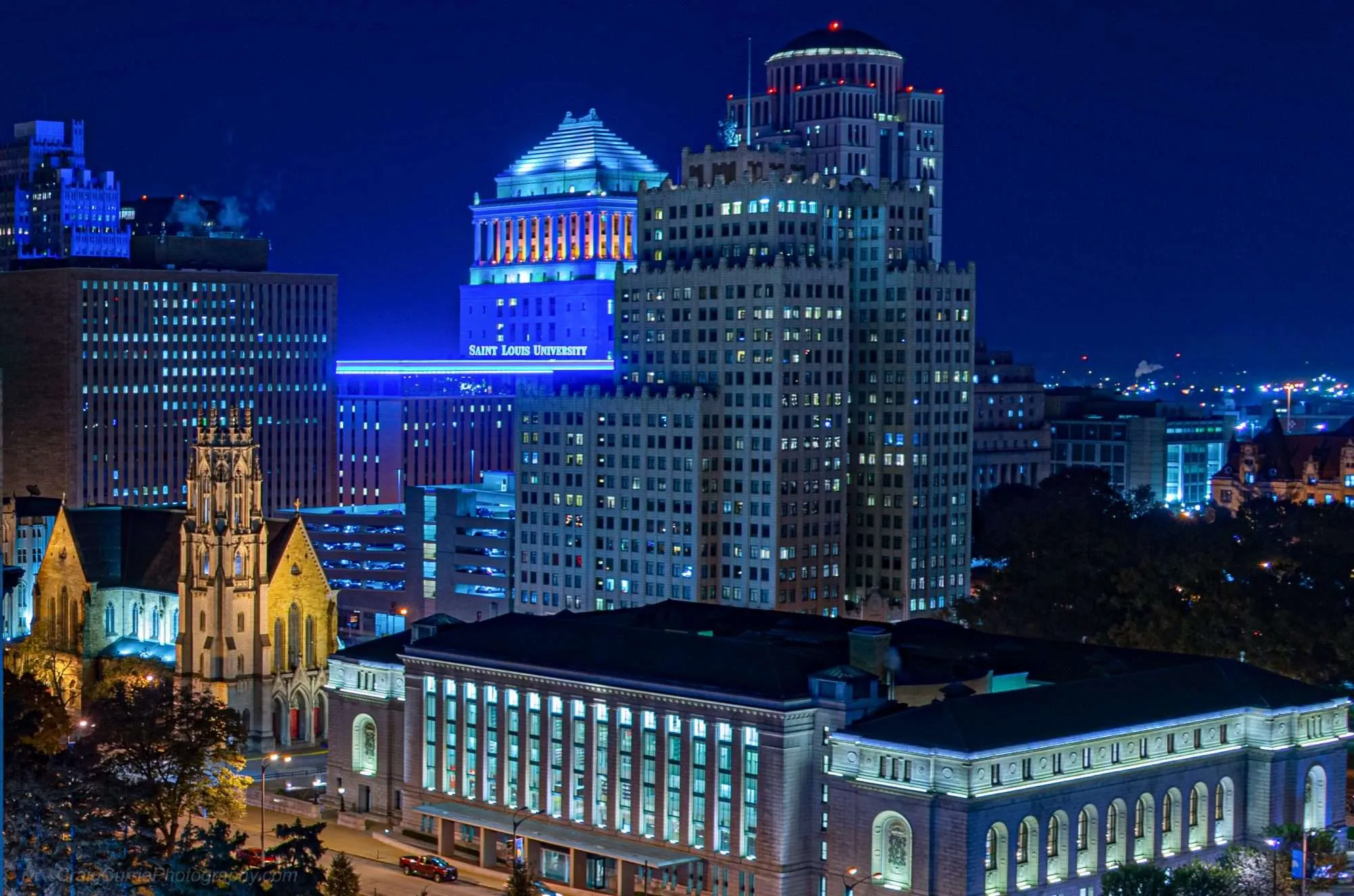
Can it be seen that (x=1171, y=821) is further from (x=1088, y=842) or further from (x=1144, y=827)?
(x=1088, y=842)

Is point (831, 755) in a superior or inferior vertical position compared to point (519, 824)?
superior

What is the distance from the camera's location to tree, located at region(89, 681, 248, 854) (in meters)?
162

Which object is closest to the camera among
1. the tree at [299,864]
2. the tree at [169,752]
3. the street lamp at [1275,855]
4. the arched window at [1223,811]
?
the tree at [299,864]

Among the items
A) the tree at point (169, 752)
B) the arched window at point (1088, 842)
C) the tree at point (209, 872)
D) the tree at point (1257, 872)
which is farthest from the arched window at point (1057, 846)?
the tree at point (169, 752)

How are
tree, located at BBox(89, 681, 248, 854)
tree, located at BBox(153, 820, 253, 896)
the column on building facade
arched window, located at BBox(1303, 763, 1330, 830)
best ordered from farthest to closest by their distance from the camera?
the column on building facade < arched window, located at BBox(1303, 763, 1330, 830) < tree, located at BBox(89, 681, 248, 854) < tree, located at BBox(153, 820, 253, 896)

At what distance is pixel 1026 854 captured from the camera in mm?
148000

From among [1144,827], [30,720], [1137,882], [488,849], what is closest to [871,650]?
[1144,827]

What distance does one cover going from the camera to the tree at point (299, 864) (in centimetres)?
12556

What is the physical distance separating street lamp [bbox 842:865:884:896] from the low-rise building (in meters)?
0.48

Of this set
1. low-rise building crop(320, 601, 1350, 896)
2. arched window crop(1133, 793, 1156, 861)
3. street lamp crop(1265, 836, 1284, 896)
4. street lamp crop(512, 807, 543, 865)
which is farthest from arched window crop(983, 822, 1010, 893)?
street lamp crop(512, 807, 543, 865)

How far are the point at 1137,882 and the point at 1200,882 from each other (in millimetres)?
3820

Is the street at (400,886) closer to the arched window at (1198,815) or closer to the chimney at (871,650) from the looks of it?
the chimney at (871,650)

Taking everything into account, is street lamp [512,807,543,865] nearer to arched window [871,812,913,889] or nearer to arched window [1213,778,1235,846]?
arched window [871,812,913,889]

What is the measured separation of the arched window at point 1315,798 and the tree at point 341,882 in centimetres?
7410
